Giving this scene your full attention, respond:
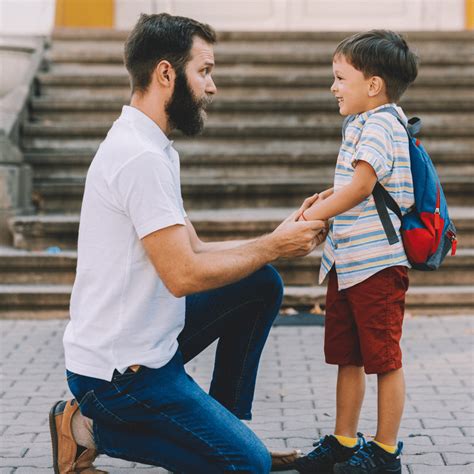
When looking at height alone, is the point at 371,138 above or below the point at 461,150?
above

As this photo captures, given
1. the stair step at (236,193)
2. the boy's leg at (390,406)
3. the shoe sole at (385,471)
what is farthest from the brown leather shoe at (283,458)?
the stair step at (236,193)

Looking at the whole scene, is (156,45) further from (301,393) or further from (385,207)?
(301,393)

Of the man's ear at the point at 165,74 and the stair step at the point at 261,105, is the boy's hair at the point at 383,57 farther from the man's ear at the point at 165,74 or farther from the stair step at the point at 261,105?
the stair step at the point at 261,105

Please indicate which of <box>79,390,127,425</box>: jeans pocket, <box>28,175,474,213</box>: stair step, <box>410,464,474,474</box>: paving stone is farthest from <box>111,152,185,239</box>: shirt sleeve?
<box>28,175,474,213</box>: stair step

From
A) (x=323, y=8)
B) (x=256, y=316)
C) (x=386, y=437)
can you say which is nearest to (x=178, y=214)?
(x=256, y=316)

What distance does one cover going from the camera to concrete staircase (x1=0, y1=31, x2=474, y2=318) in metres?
6.64

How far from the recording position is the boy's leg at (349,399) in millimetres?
3549

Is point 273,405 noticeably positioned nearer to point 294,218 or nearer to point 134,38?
point 294,218

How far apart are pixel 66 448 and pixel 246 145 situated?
17.7 feet

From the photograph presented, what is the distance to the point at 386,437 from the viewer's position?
11.3 ft

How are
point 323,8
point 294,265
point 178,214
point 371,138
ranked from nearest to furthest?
point 178,214, point 371,138, point 294,265, point 323,8

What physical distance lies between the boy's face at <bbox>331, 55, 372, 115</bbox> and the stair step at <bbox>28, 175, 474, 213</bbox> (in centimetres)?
407

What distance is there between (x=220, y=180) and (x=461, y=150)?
2150 mm

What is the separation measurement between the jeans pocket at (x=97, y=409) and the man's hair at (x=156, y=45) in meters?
1.03
